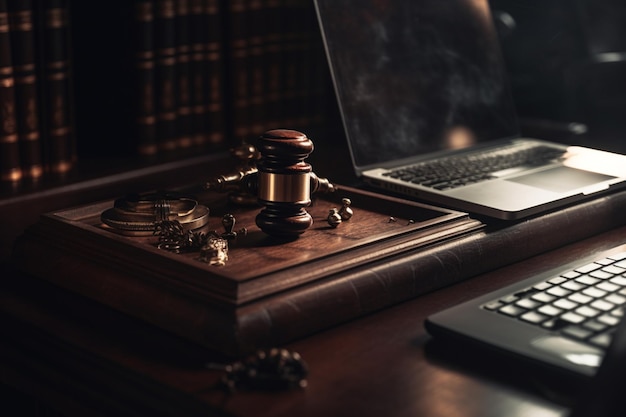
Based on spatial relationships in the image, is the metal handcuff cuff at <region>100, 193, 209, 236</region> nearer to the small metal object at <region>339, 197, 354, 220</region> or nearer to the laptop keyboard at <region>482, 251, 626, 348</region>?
the small metal object at <region>339, 197, 354, 220</region>

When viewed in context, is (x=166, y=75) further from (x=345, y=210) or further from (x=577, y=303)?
(x=577, y=303)

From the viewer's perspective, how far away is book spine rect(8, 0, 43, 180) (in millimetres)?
1372

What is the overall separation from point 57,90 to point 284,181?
55cm

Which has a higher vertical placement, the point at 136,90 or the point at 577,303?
the point at 136,90

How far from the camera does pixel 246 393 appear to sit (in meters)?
0.82

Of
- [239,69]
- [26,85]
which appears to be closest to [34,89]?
[26,85]

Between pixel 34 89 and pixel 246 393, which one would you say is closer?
pixel 246 393

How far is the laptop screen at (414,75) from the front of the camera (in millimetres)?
1458

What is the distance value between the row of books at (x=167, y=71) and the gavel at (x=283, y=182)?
50 cm

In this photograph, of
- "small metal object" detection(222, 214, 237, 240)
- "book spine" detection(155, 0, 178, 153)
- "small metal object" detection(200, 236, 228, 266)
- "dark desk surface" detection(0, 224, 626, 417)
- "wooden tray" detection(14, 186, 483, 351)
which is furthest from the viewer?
"book spine" detection(155, 0, 178, 153)

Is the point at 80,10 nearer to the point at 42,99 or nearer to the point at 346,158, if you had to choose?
the point at 42,99

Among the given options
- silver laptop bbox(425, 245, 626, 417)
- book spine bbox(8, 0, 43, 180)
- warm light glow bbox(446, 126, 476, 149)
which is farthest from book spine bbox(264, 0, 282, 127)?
silver laptop bbox(425, 245, 626, 417)

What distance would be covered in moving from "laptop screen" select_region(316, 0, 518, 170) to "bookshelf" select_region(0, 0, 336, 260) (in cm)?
30

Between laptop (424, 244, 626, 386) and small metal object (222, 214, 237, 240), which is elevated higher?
small metal object (222, 214, 237, 240)
